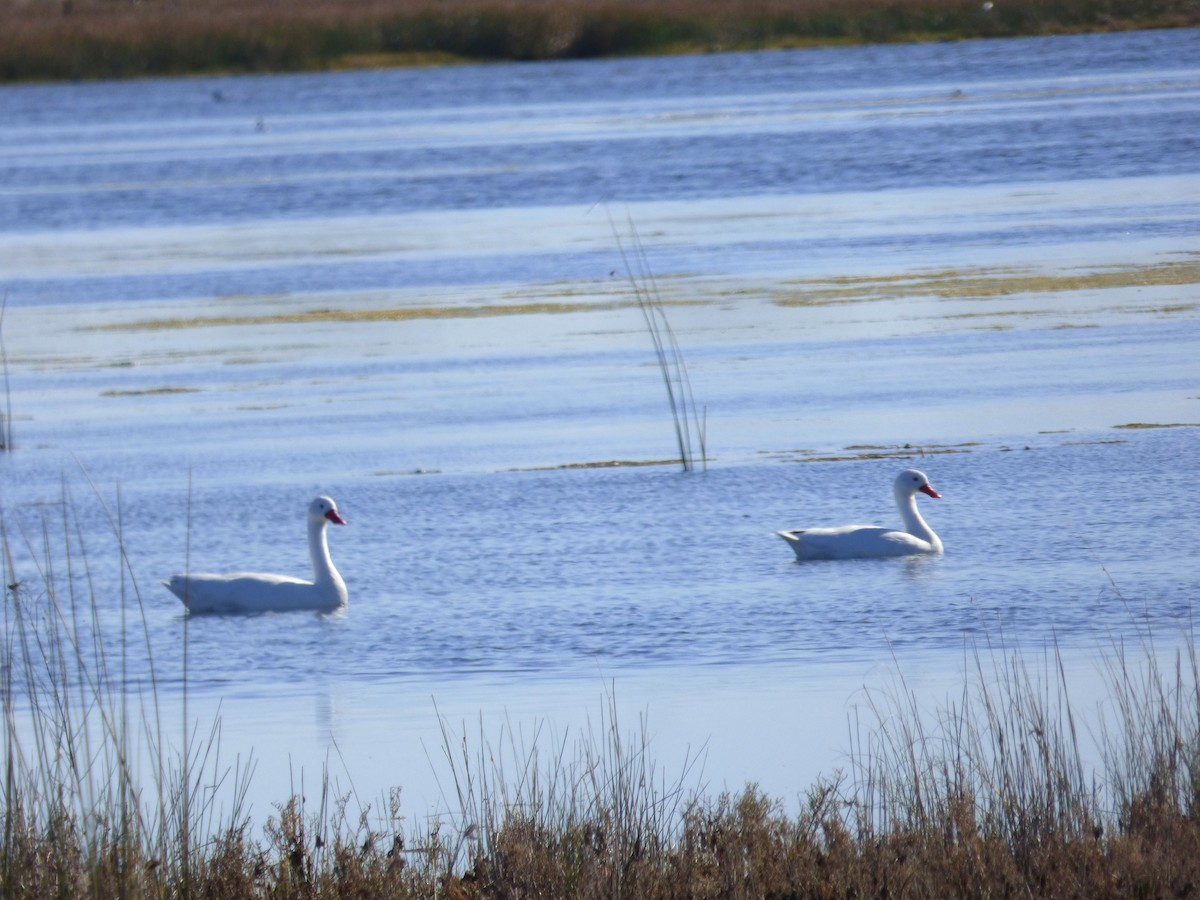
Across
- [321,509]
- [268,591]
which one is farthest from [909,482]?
[268,591]

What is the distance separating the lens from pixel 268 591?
11.1 m

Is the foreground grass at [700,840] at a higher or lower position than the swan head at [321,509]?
lower

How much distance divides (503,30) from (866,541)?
143 ft

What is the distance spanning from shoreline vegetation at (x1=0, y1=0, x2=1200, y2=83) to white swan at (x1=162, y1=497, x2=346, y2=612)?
41.4 metres

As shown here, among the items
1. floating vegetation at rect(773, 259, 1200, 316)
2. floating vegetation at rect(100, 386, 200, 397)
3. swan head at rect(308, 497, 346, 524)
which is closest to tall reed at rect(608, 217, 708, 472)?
floating vegetation at rect(773, 259, 1200, 316)

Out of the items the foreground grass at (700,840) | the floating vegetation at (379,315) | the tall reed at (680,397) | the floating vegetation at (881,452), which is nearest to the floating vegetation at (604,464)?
the tall reed at (680,397)

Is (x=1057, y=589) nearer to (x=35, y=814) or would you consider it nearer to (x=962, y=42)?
(x=35, y=814)

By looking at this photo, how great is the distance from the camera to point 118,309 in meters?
23.2

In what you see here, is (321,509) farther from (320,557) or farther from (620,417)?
(620,417)

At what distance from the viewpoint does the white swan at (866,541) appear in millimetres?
11020

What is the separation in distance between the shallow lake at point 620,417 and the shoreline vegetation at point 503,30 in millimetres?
14484

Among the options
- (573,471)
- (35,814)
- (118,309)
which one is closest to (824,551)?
(573,471)

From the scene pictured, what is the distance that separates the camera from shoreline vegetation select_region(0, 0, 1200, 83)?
50.6 meters

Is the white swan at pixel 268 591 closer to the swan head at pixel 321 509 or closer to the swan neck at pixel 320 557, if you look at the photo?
the swan neck at pixel 320 557
